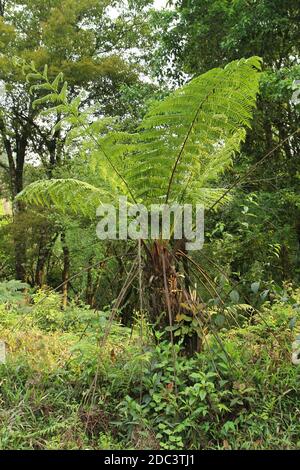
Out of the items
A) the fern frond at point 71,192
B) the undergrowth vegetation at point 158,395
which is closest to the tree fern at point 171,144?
the fern frond at point 71,192

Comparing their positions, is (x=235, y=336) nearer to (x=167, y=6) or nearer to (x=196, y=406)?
(x=196, y=406)

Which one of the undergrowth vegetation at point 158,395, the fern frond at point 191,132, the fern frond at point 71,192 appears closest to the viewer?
the undergrowth vegetation at point 158,395

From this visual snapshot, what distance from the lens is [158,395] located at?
2535 mm

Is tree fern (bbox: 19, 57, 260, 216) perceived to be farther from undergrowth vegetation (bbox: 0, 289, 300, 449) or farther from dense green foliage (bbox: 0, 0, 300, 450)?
undergrowth vegetation (bbox: 0, 289, 300, 449)

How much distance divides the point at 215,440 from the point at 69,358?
106 cm

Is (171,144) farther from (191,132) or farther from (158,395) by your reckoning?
(158,395)

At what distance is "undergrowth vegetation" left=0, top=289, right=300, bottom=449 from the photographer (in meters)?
2.47

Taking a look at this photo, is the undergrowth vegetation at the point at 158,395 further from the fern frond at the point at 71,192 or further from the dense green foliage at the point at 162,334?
the fern frond at the point at 71,192

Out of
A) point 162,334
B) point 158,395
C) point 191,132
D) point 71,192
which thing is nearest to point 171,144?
point 191,132

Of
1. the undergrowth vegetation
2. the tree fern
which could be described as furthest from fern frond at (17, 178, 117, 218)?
the undergrowth vegetation

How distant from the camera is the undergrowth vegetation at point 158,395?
2469 mm

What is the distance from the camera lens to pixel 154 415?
2.53 metres
